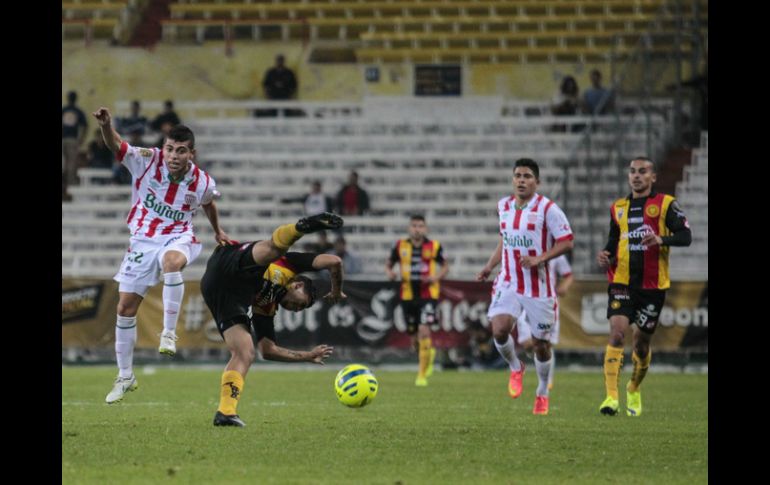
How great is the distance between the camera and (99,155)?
2730 cm

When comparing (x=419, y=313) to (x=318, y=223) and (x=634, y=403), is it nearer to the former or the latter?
(x=634, y=403)

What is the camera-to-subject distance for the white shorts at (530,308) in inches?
492

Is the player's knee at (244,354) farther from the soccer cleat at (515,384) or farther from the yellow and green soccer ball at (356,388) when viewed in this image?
the soccer cleat at (515,384)

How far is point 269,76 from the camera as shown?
95.8ft

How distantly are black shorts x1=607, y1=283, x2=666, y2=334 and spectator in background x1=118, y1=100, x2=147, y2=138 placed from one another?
15.8 m

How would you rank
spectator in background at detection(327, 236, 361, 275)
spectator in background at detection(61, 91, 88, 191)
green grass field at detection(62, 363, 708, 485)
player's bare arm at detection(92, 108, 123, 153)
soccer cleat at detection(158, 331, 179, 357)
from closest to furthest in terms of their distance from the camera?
green grass field at detection(62, 363, 708, 485) → player's bare arm at detection(92, 108, 123, 153) → soccer cleat at detection(158, 331, 179, 357) → spectator in background at detection(327, 236, 361, 275) → spectator in background at detection(61, 91, 88, 191)

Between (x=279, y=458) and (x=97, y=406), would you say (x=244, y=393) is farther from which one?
(x=279, y=458)

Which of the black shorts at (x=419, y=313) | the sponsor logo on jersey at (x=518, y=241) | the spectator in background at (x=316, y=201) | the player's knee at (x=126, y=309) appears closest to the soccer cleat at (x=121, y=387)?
the player's knee at (x=126, y=309)

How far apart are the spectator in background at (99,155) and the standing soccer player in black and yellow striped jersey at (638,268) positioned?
16.8 m

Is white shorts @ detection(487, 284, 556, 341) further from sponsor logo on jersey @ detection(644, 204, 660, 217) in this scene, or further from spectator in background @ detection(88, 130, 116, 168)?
spectator in background @ detection(88, 130, 116, 168)

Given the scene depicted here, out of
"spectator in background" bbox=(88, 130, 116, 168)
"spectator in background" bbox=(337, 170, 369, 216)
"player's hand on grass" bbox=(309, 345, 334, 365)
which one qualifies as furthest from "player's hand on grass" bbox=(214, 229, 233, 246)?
"spectator in background" bbox=(88, 130, 116, 168)

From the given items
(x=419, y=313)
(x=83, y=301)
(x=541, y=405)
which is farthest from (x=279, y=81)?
(x=541, y=405)

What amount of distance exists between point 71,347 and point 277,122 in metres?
8.36

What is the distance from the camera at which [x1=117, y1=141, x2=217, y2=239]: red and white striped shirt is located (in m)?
11.1
